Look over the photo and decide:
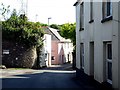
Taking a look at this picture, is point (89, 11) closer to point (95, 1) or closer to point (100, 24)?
point (95, 1)

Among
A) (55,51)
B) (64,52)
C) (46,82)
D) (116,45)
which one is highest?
(116,45)

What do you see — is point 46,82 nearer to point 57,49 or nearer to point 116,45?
point 116,45

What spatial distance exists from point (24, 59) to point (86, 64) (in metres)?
23.9

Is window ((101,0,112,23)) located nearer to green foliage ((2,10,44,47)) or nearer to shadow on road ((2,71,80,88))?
shadow on road ((2,71,80,88))

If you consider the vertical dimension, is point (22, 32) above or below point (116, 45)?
above

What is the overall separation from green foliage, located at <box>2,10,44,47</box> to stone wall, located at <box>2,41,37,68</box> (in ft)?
2.36

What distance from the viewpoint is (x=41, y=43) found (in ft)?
136

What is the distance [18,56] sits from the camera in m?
39.8

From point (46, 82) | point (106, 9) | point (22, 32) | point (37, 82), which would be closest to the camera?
point (106, 9)

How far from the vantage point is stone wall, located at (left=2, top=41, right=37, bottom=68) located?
1564 inches

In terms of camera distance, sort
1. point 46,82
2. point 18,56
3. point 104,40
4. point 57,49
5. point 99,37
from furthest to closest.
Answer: point 57,49
point 18,56
point 46,82
point 99,37
point 104,40

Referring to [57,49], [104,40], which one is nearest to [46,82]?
[104,40]

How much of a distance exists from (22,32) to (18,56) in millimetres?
3062

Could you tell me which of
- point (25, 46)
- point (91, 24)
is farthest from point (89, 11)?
point (25, 46)
